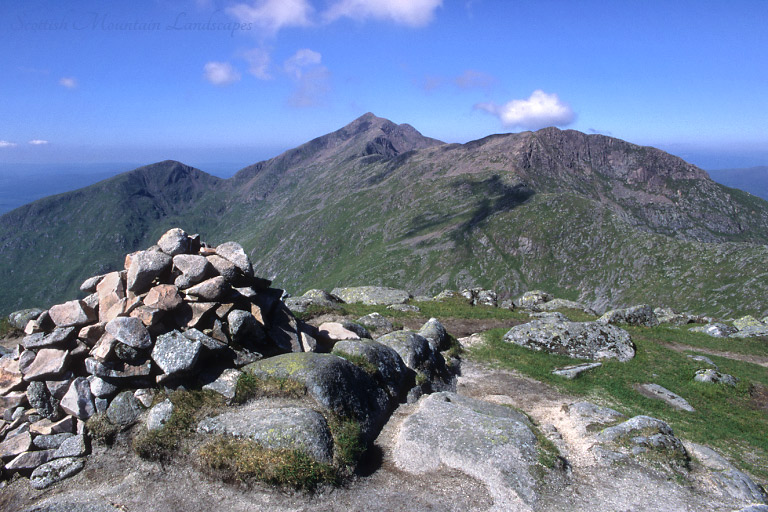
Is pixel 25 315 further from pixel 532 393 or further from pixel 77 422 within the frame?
pixel 532 393

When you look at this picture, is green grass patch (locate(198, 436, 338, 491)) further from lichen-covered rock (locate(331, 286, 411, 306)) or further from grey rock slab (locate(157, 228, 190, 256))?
lichen-covered rock (locate(331, 286, 411, 306))

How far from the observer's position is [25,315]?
26344mm

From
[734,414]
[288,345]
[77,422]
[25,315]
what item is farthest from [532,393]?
[25,315]

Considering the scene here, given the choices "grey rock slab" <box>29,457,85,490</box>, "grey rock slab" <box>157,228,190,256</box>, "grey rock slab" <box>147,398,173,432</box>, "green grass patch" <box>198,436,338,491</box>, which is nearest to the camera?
"green grass patch" <box>198,436,338,491</box>

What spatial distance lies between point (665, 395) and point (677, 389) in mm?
1810

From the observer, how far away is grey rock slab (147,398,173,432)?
14.7 metres

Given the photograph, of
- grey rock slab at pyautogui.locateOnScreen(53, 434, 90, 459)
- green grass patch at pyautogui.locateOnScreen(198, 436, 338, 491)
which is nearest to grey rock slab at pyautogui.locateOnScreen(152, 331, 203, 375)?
grey rock slab at pyautogui.locateOnScreen(53, 434, 90, 459)

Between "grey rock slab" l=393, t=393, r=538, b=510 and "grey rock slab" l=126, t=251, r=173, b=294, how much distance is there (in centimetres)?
1299

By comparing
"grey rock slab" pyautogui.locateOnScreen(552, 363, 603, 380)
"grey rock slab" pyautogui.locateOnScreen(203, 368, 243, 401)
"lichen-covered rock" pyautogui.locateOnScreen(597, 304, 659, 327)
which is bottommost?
"lichen-covered rock" pyautogui.locateOnScreen(597, 304, 659, 327)

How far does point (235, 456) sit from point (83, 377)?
25.7 ft

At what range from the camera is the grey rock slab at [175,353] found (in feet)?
52.7

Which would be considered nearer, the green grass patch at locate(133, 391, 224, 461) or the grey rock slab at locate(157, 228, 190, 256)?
the green grass patch at locate(133, 391, 224, 461)

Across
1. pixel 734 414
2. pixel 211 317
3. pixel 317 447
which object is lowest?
pixel 734 414

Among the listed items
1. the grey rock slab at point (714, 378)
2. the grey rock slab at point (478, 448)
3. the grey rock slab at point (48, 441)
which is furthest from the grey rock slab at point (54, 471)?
the grey rock slab at point (714, 378)
